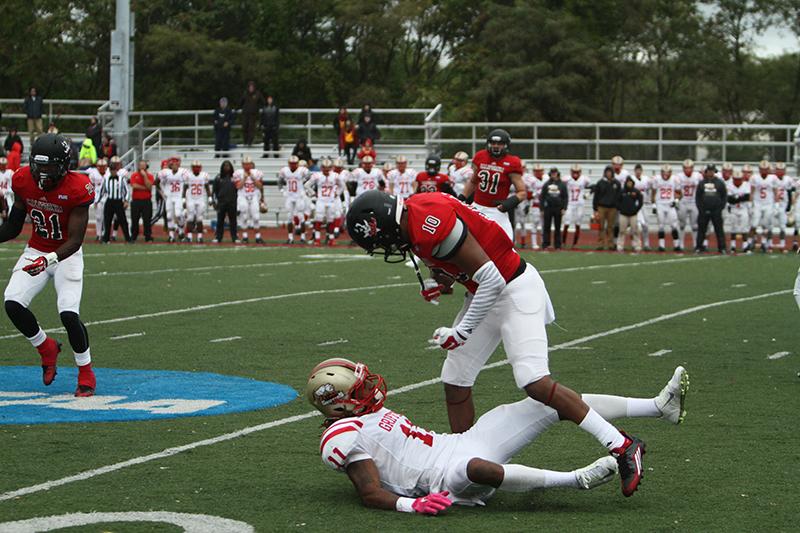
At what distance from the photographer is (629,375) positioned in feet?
29.9

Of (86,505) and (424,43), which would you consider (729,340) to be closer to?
(86,505)

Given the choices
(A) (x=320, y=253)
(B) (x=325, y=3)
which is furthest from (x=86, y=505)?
(B) (x=325, y=3)

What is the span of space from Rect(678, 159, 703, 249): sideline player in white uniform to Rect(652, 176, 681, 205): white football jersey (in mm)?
135

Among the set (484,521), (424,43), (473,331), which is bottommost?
(484,521)

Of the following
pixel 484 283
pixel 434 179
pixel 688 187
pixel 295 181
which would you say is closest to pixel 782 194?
pixel 688 187

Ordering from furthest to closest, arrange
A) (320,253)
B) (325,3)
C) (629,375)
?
(325,3)
(320,253)
(629,375)

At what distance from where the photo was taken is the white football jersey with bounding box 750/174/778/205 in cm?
2473

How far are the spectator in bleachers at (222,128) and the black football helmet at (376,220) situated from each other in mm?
26498

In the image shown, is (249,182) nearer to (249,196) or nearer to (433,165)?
(249,196)

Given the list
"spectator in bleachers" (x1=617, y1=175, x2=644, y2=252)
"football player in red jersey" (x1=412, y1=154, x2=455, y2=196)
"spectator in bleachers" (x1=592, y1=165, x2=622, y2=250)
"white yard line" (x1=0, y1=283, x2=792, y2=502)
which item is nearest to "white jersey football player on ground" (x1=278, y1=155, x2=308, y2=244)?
"spectator in bleachers" (x1=592, y1=165, x2=622, y2=250)

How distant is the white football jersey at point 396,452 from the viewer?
5422mm

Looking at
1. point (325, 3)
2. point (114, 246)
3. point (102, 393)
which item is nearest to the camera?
point (102, 393)

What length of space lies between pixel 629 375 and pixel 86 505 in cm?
476

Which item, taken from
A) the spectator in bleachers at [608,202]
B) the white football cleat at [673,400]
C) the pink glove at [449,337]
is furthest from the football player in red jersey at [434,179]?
the pink glove at [449,337]
